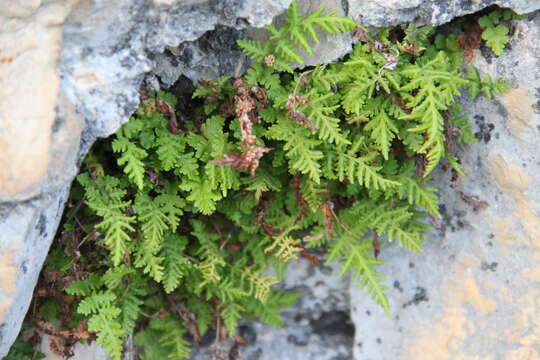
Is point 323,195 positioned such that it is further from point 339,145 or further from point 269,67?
point 269,67

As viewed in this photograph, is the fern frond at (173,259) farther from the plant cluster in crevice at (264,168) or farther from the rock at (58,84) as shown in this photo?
the rock at (58,84)

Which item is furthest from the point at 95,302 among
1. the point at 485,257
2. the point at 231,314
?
the point at 485,257

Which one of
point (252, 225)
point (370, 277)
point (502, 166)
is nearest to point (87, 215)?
point (252, 225)

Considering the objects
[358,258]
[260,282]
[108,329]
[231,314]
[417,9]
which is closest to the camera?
[417,9]

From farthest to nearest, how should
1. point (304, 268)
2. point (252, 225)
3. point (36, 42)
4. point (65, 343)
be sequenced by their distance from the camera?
point (304, 268)
point (252, 225)
point (65, 343)
point (36, 42)

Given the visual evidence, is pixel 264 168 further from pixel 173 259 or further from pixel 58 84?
pixel 58 84

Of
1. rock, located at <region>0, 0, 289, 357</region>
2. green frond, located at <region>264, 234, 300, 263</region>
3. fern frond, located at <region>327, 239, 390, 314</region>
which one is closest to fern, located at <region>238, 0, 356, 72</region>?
rock, located at <region>0, 0, 289, 357</region>

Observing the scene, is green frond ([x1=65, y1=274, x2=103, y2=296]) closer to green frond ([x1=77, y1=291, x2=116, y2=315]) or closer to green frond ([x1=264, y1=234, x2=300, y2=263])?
green frond ([x1=77, y1=291, x2=116, y2=315])
